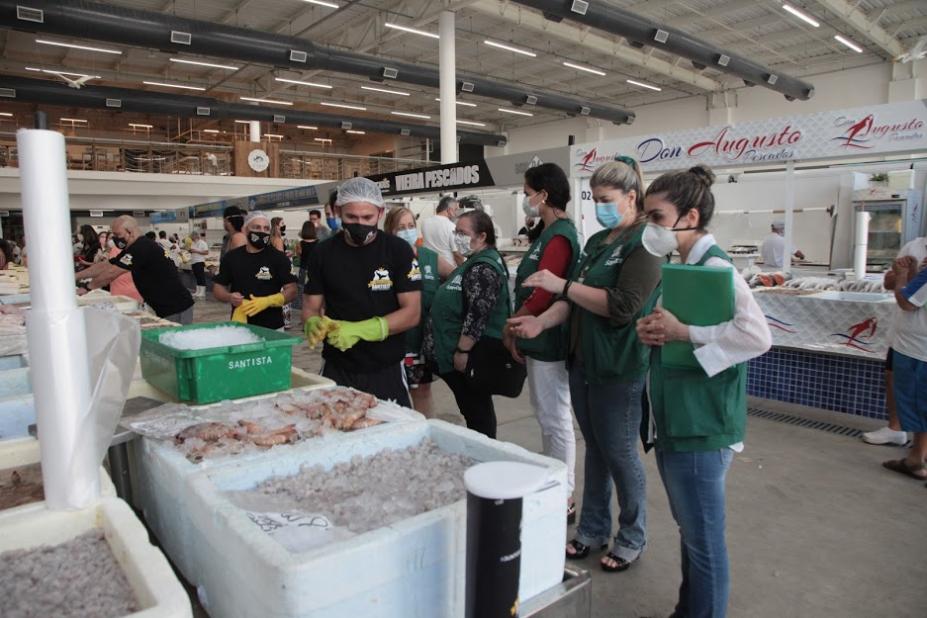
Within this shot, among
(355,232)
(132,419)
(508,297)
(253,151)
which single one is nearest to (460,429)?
(132,419)

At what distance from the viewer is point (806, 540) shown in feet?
9.30

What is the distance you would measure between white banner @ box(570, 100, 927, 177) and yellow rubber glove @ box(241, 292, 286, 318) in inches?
113

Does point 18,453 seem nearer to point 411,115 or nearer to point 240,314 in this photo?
point 240,314

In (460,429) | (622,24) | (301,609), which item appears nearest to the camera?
(301,609)

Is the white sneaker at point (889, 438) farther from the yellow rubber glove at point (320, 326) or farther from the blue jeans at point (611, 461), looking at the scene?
the yellow rubber glove at point (320, 326)

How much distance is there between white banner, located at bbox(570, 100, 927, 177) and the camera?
15.1 feet

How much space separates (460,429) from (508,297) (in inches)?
63.3

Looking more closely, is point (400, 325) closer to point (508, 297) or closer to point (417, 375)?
point (508, 297)

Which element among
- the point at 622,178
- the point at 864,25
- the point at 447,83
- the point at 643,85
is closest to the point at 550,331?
the point at 622,178

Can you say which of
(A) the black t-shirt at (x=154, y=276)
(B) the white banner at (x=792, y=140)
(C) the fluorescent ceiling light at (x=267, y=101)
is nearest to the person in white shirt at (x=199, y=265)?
(C) the fluorescent ceiling light at (x=267, y=101)

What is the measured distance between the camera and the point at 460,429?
1.48 meters

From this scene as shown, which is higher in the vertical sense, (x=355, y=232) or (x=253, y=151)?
(x=253, y=151)

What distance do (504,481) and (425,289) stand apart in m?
3.01

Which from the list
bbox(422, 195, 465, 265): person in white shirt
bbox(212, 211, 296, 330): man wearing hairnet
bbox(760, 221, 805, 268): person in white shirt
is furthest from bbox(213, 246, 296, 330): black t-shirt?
bbox(760, 221, 805, 268): person in white shirt
